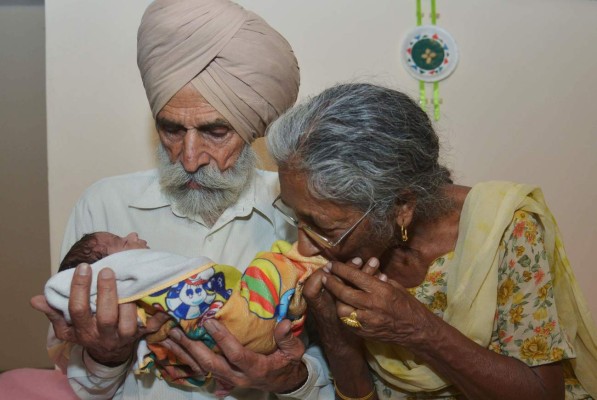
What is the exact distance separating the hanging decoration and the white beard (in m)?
1.29

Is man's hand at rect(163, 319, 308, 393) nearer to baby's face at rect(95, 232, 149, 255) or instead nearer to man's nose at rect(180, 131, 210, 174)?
baby's face at rect(95, 232, 149, 255)

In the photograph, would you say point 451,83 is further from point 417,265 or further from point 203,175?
point 203,175

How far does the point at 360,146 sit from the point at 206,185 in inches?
25.0

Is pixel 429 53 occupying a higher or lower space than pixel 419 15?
lower

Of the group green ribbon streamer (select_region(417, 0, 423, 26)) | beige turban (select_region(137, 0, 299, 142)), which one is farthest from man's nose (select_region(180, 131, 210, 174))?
green ribbon streamer (select_region(417, 0, 423, 26))

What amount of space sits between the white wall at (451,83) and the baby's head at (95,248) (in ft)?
3.95

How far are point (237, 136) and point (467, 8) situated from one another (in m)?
1.66

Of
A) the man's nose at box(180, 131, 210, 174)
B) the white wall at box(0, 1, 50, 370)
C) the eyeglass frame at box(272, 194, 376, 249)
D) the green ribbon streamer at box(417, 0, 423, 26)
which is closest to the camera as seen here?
the eyeglass frame at box(272, 194, 376, 249)

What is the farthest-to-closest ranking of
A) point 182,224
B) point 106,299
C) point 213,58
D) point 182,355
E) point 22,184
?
point 22,184 → point 182,224 → point 213,58 → point 182,355 → point 106,299

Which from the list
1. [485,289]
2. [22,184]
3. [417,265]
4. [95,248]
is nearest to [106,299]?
[95,248]

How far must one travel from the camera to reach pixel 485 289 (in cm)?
206

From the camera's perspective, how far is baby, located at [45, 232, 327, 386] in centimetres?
188

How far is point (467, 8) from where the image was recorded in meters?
3.28

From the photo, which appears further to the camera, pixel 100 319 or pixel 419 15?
pixel 419 15
